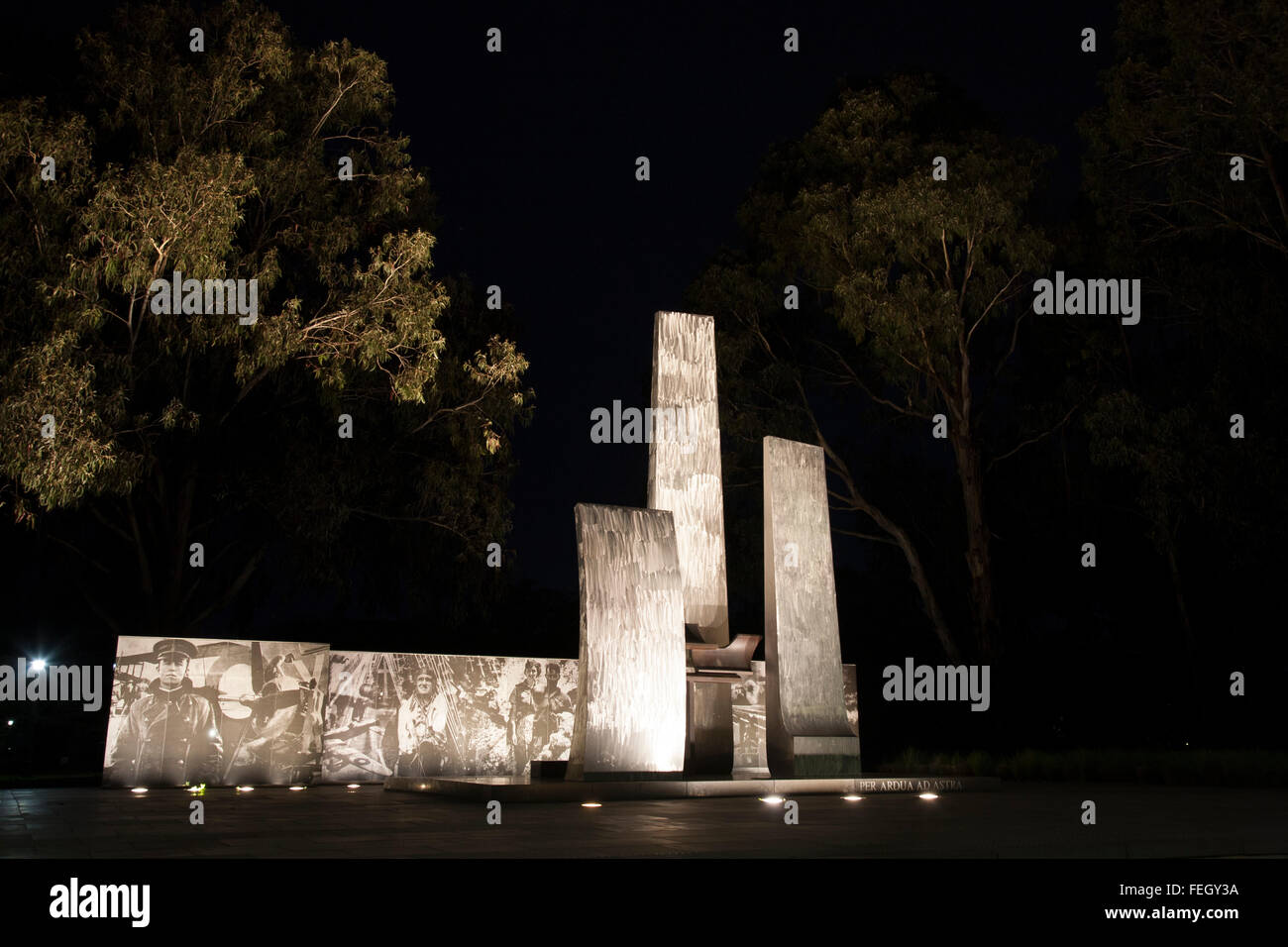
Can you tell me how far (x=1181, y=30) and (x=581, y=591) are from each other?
12716 millimetres

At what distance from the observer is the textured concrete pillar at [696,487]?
11.6m

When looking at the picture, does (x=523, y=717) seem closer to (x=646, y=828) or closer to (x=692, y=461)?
(x=692, y=461)

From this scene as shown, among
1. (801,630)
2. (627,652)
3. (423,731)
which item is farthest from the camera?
(423,731)

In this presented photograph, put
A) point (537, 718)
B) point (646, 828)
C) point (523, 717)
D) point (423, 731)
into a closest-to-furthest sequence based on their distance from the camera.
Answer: point (646, 828) → point (423, 731) → point (523, 717) → point (537, 718)

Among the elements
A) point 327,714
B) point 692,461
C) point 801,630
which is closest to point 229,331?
point 327,714

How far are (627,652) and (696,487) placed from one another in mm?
2215

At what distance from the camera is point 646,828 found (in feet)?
22.8

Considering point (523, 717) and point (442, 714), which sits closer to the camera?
point (442, 714)

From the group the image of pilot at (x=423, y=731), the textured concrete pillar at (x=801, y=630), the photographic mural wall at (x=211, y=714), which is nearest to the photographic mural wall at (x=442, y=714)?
the image of pilot at (x=423, y=731)

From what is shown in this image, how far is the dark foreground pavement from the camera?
5.74m

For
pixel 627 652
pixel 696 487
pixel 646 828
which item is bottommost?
pixel 646 828

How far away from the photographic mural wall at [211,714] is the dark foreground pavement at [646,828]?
4.49 feet

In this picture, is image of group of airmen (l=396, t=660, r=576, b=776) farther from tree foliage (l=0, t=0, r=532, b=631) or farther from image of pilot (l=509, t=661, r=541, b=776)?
tree foliage (l=0, t=0, r=532, b=631)

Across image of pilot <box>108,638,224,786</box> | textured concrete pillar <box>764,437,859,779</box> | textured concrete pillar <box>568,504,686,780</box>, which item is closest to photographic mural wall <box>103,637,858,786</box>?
image of pilot <box>108,638,224,786</box>
